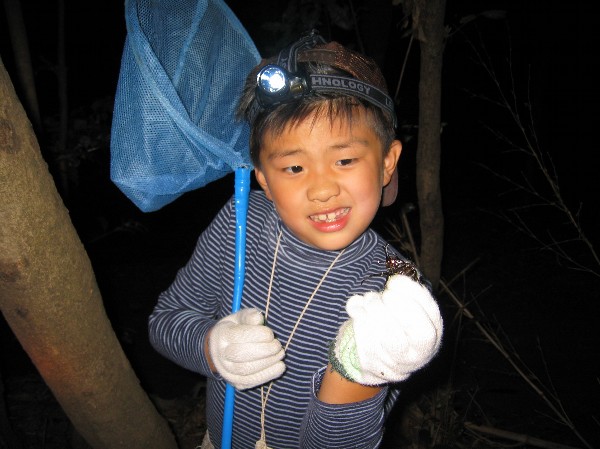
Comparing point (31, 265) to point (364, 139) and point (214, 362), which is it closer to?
point (214, 362)

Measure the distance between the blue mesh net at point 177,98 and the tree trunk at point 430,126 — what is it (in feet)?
3.71

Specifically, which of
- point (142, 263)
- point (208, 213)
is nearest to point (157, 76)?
point (142, 263)

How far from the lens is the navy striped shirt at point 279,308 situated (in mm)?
1457

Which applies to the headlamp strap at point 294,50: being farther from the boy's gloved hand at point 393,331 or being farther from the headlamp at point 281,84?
the boy's gloved hand at point 393,331

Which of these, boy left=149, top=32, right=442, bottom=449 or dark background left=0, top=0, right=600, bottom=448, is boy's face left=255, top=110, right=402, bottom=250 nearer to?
boy left=149, top=32, right=442, bottom=449

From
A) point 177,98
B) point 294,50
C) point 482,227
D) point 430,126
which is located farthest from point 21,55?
point 482,227

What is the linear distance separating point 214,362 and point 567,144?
42.2 ft

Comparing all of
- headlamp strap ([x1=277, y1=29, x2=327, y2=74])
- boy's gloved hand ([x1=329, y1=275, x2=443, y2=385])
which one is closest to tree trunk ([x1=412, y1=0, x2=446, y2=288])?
headlamp strap ([x1=277, y1=29, x2=327, y2=74])

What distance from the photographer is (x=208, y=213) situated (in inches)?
353

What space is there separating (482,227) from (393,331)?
7148 mm

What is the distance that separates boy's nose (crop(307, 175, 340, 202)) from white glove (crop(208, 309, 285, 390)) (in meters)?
0.39

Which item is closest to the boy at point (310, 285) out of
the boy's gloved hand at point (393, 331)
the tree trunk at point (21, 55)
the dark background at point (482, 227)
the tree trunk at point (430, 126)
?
the boy's gloved hand at point (393, 331)

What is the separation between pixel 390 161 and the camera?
58.9 inches

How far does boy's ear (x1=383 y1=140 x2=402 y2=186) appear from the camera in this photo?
1.48 m
